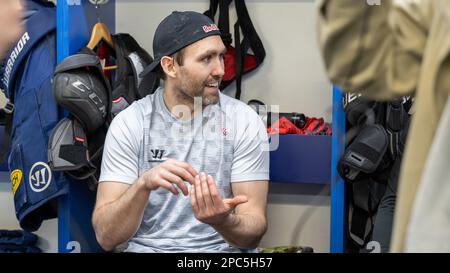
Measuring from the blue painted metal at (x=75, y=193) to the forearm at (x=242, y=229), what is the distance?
638mm

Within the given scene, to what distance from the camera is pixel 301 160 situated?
94.0 inches

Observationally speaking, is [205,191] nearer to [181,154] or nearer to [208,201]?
[208,201]

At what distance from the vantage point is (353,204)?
7.43 feet

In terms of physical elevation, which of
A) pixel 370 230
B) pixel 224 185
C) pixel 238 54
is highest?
pixel 238 54

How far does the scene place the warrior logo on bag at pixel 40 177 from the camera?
2205 millimetres

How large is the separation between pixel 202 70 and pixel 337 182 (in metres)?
0.53

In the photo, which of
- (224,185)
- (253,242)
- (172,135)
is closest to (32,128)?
(172,135)

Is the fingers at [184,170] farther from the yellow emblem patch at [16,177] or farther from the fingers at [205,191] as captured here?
the yellow emblem patch at [16,177]

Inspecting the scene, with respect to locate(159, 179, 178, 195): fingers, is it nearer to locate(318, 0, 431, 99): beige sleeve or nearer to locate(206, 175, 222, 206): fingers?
locate(206, 175, 222, 206): fingers

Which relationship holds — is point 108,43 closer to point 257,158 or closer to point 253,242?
point 257,158

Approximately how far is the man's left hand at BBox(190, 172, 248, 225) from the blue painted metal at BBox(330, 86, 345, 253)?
0.61m

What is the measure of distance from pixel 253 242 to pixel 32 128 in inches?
30.9

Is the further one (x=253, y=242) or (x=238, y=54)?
(x=238, y=54)

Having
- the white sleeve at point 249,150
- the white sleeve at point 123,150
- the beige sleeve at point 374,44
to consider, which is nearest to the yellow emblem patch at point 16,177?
the white sleeve at point 123,150
